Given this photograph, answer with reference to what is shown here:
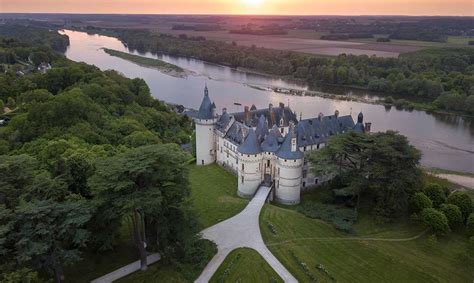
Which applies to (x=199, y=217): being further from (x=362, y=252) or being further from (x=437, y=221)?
(x=437, y=221)

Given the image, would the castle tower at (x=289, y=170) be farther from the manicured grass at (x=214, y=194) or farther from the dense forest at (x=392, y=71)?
the dense forest at (x=392, y=71)

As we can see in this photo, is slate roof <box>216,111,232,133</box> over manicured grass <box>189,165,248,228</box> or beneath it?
over

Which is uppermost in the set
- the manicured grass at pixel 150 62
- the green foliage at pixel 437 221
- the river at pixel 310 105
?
the manicured grass at pixel 150 62

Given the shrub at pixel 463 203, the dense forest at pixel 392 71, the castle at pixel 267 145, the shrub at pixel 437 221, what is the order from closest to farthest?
the shrub at pixel 437 221, the shrub at pixel 463 203, the castle at pixel 267 145, the dense forest at pixel 392 71

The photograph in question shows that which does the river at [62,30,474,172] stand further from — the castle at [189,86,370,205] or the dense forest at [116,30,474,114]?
the castle at [189,86,370,205]

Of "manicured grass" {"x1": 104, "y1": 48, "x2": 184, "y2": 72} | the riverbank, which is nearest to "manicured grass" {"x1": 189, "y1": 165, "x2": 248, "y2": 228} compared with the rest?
the riverbank

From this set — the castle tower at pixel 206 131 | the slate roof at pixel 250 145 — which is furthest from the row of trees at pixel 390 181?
the castle tower at pixel 206 131

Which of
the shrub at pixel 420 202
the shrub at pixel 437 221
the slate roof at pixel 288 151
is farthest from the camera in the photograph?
the slate roof at pixel 288 151
